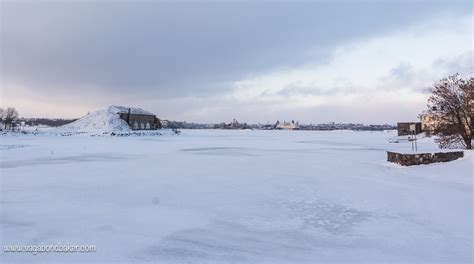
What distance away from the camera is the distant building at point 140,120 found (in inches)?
2734

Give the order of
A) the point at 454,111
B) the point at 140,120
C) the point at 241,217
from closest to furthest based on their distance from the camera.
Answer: the point at 241,217
the point at 454,111
the point at 140,120

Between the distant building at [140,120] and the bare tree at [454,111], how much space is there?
5852 cm

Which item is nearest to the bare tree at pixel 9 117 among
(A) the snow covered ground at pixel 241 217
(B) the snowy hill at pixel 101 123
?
(B) the snowy hill at pixel 101 123

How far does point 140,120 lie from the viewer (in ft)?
241

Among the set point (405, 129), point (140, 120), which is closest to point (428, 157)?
point (405, 129)

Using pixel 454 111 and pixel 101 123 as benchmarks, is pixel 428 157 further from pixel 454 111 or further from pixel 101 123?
pixel 101 123

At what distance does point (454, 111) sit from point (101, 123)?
56.4 metres

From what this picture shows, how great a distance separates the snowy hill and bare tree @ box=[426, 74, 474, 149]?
167 ft

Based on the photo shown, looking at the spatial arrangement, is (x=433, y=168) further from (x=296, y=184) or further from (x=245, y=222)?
(x=245, y=222)

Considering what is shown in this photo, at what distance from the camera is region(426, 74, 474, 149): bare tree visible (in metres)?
19.4

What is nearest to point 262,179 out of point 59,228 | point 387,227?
point 387,227

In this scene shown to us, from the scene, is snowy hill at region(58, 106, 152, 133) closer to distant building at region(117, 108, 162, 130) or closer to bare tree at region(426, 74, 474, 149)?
distant building at region(117, 108, 162, 130)

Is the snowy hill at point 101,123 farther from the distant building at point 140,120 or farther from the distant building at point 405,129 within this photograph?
the distant building at point 405,129

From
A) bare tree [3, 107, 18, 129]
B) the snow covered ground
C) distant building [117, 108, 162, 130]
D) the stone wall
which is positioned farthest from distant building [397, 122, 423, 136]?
bare tree [3, 107, 18, 129]
